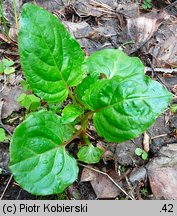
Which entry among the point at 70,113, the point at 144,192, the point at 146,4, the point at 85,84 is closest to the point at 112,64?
the point at 85,84

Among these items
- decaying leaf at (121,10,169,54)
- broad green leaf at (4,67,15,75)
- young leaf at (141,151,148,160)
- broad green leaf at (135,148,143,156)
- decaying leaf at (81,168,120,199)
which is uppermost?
decaying leaf at (121,10,169,54)

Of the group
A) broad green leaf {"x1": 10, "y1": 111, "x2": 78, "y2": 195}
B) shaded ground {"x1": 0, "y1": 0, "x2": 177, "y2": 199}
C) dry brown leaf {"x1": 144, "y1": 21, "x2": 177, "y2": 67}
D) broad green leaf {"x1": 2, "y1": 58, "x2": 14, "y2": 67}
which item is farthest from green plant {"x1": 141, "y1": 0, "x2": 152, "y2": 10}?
broad green leaf {"x1": 10, "y1": 111, "x2": 78, "y2": 195}

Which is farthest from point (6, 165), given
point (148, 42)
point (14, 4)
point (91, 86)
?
point (148, 42)

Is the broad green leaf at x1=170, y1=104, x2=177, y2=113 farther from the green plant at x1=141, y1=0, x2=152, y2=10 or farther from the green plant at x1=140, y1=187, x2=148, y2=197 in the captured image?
the green plant at x1=141, y1=0, x2=152, y2=10

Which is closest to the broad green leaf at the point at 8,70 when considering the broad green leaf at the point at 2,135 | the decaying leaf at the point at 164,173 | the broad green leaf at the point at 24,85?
the broad green leaf at the point at 24,85

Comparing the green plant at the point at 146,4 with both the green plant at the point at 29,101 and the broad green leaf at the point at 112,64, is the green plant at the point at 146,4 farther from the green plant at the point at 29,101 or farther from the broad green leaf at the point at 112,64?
the green plant at the point at 29,101

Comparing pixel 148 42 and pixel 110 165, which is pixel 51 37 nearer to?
pixel 110 165

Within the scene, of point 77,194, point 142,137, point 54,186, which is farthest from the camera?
point 142,137

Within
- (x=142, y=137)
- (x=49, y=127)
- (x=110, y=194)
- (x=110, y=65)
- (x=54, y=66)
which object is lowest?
(x=110, y=194)
